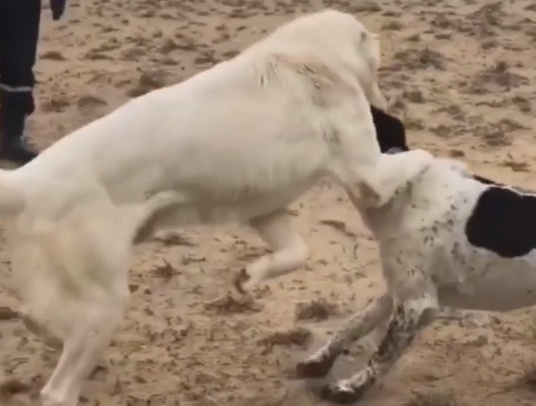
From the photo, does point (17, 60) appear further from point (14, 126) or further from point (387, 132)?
point (387, 132)

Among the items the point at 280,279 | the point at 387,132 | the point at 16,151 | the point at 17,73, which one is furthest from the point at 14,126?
the point at 387,132

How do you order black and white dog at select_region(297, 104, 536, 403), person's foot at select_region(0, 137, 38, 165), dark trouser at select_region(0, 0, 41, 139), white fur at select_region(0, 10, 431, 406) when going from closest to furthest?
1. white fur at select_region(0, 10, 431, 406)
2. black and white dog at select_region(297, 104, 536, 403)
3. dark trouser at select_region(0, 0, 41, 139)
4. person's foot at select_region(0, 137, 38, 165)

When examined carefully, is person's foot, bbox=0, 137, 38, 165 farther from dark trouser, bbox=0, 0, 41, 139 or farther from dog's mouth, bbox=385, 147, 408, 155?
dog's mouth, bbox=385, 147, 408, 155

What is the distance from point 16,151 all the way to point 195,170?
2085 mm

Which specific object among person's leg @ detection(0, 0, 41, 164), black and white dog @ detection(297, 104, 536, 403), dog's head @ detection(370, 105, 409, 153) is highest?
dog's head @ detection(370, 105, 409, 153)

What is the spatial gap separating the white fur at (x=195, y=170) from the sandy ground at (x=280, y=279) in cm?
47

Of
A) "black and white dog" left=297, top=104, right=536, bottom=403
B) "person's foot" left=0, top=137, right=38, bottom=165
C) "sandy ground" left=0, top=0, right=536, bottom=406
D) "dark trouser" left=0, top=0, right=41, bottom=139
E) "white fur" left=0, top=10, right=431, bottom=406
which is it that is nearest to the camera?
"white fur" left=0, top=10, right=431, bottom=406

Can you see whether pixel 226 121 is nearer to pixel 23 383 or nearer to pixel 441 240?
pixel 441 240

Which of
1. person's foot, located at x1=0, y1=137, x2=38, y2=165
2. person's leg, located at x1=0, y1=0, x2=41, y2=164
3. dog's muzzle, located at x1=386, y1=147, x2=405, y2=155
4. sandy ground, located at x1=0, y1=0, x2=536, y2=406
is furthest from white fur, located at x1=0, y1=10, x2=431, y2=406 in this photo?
person's foot, located at x1=0, y1=137, x2=38, y2=165

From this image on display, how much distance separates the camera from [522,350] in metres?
3.10

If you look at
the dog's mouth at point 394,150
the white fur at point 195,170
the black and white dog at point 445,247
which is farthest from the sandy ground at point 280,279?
the dog's mouth at point 394,150

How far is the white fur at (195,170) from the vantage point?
89.5 inches

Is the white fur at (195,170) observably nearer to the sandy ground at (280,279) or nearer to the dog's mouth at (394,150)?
the dog's mouth at (394,150)

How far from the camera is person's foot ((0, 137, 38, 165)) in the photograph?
4.31 m
